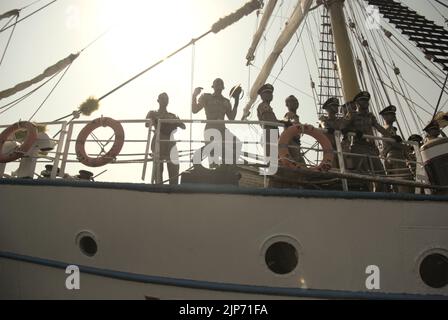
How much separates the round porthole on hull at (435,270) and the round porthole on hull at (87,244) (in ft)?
13.3

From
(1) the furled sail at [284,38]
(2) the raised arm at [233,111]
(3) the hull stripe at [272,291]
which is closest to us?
(3) the hull stripe at [272,291]

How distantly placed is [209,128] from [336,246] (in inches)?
95.1

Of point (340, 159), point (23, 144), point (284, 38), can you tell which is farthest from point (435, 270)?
point (284, 38)

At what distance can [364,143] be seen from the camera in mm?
5445

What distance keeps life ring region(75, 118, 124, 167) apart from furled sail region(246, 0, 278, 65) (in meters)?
12.2

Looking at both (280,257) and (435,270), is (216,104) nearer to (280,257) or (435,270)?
(280,257)

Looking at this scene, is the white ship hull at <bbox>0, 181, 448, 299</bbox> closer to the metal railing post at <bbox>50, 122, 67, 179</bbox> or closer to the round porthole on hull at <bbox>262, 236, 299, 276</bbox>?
the round porthole on hull at <bbox>262, 236, 299, 276</bbox>

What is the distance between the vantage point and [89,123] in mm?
5230

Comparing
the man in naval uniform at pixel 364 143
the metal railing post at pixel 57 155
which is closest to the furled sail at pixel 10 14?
the metal railing post at pixel 57 155

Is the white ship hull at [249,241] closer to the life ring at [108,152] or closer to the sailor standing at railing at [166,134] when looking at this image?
the life ring at [108,152]

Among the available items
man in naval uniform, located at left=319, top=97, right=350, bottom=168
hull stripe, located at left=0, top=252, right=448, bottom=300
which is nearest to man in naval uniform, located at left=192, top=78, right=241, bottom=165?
man in naval uniform, located at left=319, top=97, right=350, bottom=168

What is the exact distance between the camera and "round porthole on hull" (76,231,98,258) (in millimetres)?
4562

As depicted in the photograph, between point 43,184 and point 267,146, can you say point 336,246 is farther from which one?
point 43,184

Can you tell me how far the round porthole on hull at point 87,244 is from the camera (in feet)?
15.0
